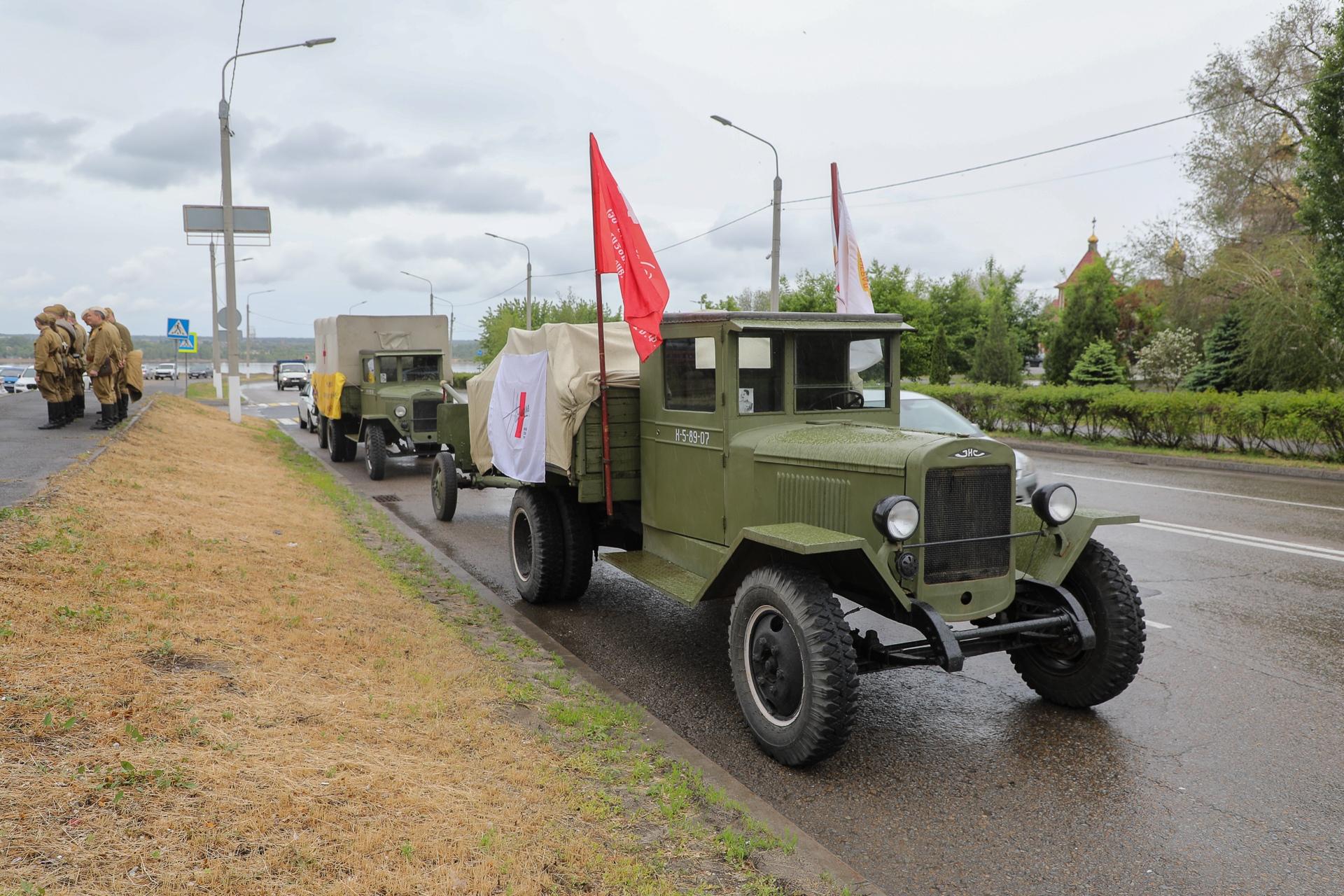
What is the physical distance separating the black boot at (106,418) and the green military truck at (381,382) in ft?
11.7

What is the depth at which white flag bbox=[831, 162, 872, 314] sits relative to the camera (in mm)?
13250

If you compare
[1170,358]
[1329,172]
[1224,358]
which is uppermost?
[1329,172]

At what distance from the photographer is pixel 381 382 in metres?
15.9

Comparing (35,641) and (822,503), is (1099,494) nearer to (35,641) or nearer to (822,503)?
(822,503)

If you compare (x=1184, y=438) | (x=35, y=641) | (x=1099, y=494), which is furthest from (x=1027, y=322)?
(x=35, y=641)

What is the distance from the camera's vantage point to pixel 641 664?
19.8 feet

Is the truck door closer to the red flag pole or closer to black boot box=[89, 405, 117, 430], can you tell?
the red flag pole

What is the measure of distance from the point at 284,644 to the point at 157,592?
0.97 metres

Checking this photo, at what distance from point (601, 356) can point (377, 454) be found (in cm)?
941

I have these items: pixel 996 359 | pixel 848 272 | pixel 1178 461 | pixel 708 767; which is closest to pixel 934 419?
pixel 848 272

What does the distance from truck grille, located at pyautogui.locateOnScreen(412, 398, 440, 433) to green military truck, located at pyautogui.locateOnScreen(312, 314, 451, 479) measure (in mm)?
11

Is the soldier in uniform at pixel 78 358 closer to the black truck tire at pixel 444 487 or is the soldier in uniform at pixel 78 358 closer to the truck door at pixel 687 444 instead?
the black truck tire at pixel 444 487

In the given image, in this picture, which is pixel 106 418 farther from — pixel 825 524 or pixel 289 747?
pixel 825 524

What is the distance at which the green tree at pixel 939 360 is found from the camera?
133 feet
